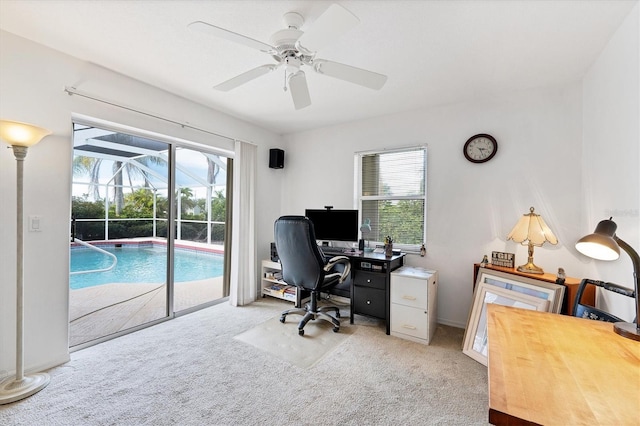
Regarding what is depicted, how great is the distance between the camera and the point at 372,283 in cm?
285

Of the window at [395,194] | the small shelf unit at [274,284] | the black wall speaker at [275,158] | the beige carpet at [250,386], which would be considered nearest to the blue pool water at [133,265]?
the beige carpet at [250,386]

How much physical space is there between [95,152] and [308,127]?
2497mm

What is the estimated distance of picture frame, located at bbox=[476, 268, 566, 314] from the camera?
204cm

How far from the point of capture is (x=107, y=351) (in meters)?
2.28

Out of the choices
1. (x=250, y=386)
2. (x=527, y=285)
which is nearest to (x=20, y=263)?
(x=250, y=386)

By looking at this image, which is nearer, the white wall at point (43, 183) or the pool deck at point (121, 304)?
the white wall at point (43, 183)

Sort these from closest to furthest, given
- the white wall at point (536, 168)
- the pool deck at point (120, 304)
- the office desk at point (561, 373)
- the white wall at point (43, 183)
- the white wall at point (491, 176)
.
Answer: the office desk at point (561, 373), the white wall at point (536, 168), the white wall at point (43, 183), the white wall at point (491, 176), the pool deck at point (120, 304)

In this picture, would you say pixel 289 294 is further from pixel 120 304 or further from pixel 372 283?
pixel 120 304

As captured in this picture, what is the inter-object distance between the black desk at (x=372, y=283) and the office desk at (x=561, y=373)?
1561mm

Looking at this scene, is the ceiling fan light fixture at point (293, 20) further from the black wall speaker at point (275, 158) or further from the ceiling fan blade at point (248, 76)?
the black wall speaker at point (275, 158)

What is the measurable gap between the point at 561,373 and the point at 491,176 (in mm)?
2384

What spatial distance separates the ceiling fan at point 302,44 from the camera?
4.31 feet

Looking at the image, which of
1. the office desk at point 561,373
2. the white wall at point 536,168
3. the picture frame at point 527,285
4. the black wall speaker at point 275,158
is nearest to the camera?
the office desk at point 561,373

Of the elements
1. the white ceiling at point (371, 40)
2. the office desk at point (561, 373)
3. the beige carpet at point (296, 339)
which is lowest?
the beige carpet at point (296, 339)
